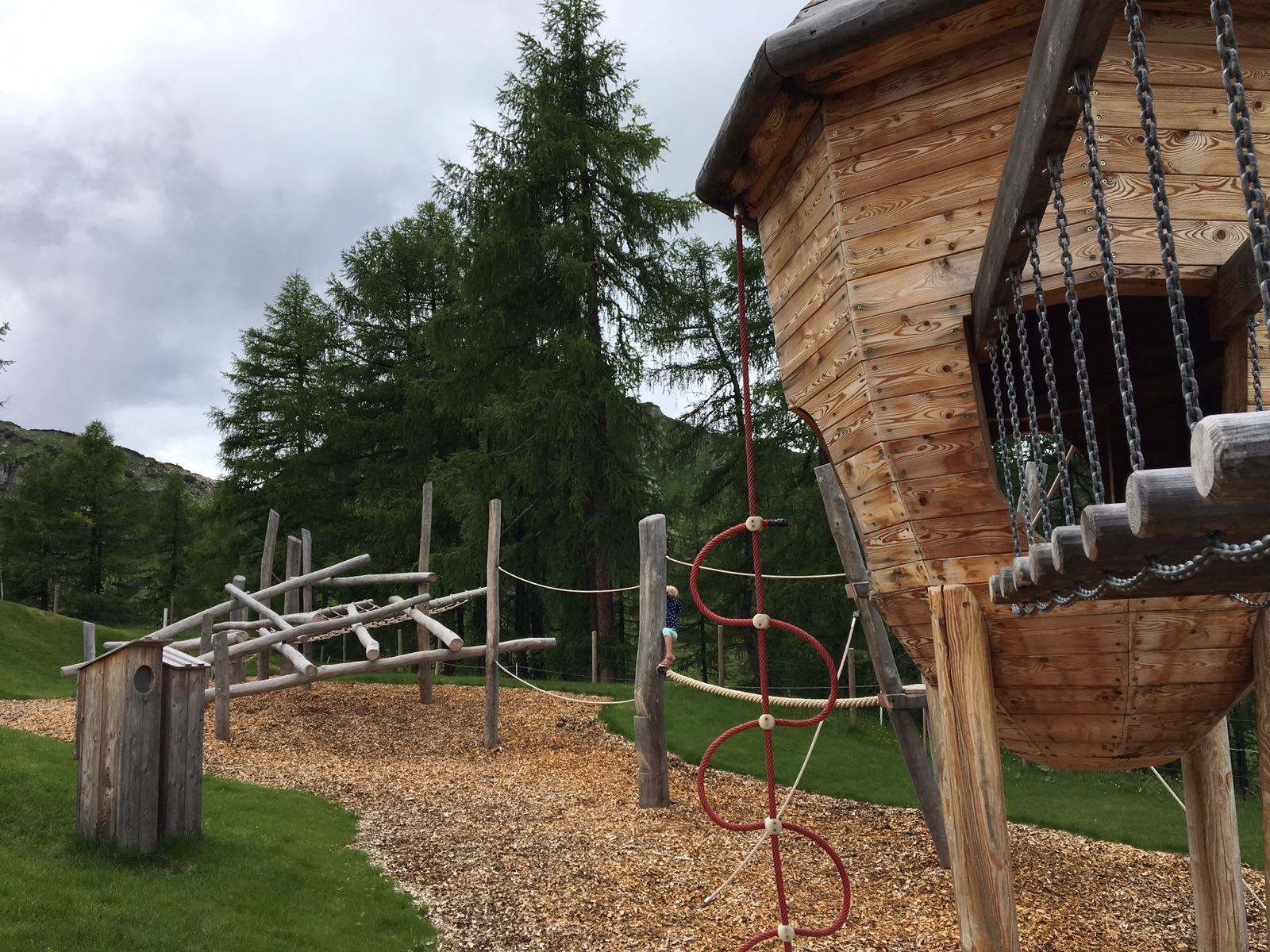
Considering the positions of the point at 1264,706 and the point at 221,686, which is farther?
the point at 221,686

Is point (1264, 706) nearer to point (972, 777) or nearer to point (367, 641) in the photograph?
point (972, 777)

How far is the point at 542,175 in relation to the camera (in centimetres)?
1822

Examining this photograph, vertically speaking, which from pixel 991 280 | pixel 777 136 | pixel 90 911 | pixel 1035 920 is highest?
pixel 777 136

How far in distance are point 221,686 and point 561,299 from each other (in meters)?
10.6

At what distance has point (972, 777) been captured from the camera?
3309mm

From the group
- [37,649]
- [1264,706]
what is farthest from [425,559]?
[1264,706]

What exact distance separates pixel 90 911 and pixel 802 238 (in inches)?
177

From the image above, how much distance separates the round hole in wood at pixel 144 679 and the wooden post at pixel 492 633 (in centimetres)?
563

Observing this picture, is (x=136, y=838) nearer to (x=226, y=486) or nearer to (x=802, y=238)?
(x=802, y=238)

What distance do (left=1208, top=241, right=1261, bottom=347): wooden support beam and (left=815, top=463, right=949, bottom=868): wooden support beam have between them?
329 centimetres

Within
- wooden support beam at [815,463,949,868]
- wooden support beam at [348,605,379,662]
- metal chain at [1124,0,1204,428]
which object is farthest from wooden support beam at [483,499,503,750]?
metal chain at [1124,0,1204,428]

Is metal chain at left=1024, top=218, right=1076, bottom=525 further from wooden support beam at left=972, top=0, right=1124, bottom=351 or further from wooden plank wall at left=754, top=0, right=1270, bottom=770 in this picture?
wooden plank wall at left=754, top=0, right=1270, bottom=770

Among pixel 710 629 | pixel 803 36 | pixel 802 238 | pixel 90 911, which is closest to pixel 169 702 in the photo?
pixel 90 911

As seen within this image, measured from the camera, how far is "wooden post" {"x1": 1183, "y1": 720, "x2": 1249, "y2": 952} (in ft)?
13.9
